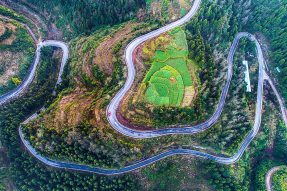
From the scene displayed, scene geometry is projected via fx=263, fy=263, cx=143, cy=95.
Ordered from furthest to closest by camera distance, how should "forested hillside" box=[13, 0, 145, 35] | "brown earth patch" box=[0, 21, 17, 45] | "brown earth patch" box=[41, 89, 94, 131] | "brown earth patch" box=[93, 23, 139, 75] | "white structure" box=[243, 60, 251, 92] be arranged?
"forested hillside" box=[13, 0, 145, 35] → "brown earth patch" box=[0, 21, 17, 45] → "white structure" box=[243, 60, 251, 92] → "brown earth patch" box=[93, 23, 139, 75] → "brown earth patch" box=[41, 89, 94, 131]

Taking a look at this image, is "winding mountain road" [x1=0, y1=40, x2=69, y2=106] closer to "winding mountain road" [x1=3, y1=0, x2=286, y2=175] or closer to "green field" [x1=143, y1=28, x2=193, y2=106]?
"winding mountain road" [x1=3, y1=0, x2=286, y2=175]

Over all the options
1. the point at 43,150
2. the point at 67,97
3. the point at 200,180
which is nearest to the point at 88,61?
the point at 67,97

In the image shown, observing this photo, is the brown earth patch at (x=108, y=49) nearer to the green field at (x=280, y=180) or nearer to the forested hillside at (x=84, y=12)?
the forested hillside at (x=84, y=12)

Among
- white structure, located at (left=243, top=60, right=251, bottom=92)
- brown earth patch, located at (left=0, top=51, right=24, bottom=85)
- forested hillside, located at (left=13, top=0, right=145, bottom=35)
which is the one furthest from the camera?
forested hillside, located at (left=13, top=0, right=145, bottom=35)

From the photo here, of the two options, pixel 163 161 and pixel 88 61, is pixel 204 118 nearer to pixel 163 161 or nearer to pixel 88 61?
pixel 163 161

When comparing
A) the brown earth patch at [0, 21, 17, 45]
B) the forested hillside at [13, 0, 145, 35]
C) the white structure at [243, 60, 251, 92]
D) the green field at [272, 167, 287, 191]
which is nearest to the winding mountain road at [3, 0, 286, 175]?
the white structure at [243, 60, 251, 92]

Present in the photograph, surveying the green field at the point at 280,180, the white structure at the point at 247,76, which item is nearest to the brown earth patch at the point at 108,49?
the white structure at the point at 247,76
